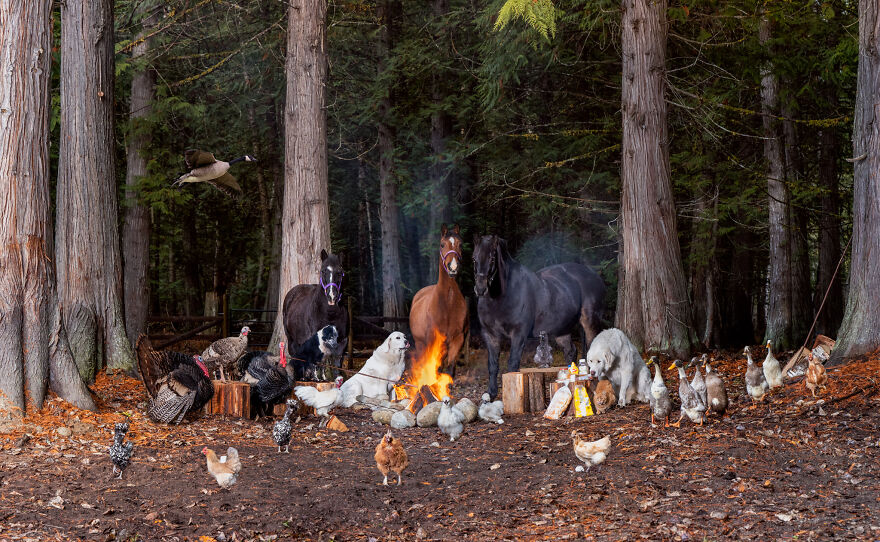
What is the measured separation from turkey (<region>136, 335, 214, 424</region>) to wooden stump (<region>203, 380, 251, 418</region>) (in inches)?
7.4

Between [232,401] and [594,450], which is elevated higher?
[232,401]

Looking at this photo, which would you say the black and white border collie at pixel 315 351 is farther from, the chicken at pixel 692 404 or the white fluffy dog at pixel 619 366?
the chicken at pixel 692 404

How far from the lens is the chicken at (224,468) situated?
6.72 meters

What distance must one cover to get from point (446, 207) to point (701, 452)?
17.0 metres

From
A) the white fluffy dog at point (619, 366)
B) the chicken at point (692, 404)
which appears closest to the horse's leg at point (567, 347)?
the white fluffy dog at point (619, 366)

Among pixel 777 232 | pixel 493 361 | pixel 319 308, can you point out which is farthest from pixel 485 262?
pixel 777 232

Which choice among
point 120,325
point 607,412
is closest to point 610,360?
point 607,412

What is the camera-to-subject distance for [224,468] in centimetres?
675

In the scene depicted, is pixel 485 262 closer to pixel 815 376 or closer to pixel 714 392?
pixel 714 392

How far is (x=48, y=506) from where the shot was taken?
242 inches

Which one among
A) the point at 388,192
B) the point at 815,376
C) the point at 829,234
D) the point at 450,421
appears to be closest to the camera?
the point at 815,376

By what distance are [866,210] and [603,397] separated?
3864mm

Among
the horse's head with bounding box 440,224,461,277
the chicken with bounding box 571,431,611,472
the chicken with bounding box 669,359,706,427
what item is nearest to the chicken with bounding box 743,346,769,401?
the chicken with bounding box 669,359,706,427

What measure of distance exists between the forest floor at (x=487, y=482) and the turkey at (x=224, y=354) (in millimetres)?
1238
